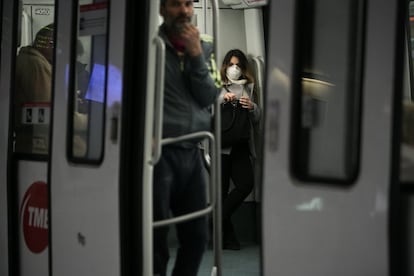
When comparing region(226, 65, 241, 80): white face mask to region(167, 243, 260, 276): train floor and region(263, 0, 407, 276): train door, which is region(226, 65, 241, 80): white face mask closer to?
region(167, 243, 260, 276): train floor

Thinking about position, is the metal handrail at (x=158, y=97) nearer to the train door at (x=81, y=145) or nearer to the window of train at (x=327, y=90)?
the train door at (x=81, y=145)

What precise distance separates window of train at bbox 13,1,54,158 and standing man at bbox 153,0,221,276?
0.73 meters

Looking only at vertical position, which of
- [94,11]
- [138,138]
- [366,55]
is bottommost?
[138,138]

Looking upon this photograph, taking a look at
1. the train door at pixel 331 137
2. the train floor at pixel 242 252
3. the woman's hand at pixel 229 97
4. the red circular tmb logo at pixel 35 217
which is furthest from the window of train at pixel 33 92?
the woman's hand at pixel 229 97

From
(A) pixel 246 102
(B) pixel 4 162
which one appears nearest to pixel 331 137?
(B) pixel 4 162

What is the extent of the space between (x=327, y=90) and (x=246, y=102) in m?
3.00

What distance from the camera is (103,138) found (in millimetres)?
3299

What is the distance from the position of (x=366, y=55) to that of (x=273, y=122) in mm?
436

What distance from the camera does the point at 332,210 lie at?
8.09 feet

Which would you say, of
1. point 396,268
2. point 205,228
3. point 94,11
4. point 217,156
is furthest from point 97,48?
point 396,268

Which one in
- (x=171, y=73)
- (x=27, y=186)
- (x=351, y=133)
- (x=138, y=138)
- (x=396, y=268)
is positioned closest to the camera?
(x=396, y=268)


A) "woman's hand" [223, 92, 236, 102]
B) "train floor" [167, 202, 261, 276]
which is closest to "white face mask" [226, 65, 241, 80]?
"woman's hand" [223, 92, 236, 102]

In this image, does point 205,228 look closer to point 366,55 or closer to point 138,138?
point 138,138

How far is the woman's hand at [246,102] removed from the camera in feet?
18.1
